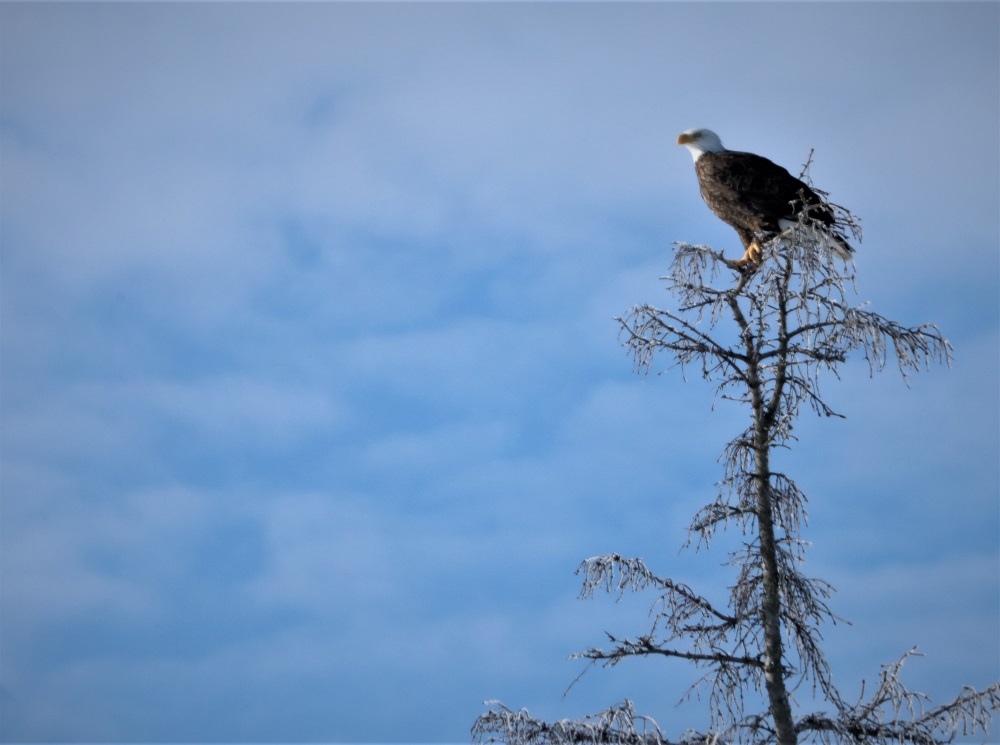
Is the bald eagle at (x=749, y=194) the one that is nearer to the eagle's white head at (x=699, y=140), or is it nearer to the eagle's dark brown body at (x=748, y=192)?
the eagle's dark brown body at (x=748, y=192)

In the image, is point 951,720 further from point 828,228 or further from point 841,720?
point 828,228

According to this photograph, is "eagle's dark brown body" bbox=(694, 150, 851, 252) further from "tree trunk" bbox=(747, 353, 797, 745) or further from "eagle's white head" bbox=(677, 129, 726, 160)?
"tree trunk" bbox=(747, 353, 797, 745)

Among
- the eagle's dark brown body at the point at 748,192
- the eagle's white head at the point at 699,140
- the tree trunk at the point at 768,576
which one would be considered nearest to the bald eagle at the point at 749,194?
the eagle's dark brown body at the point at 748,192

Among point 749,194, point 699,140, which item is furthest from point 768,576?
point 699,140

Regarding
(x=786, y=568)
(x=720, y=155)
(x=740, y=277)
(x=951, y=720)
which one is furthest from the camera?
(x=720, y=155)

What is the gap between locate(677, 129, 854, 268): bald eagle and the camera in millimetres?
9711

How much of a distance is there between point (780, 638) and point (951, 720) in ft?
4.18

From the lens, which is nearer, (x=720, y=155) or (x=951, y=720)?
(x=951, y=720)

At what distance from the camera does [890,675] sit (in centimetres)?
696

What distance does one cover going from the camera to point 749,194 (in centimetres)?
995

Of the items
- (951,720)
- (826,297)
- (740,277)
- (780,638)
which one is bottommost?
(951,720)

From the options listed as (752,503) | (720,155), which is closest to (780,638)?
(752,503)

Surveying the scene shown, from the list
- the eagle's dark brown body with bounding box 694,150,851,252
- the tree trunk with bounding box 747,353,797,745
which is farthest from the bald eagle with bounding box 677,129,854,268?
the tree trunk with bounding box 747,353,797,745

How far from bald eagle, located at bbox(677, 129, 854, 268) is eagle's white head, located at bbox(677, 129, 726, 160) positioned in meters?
0.17
